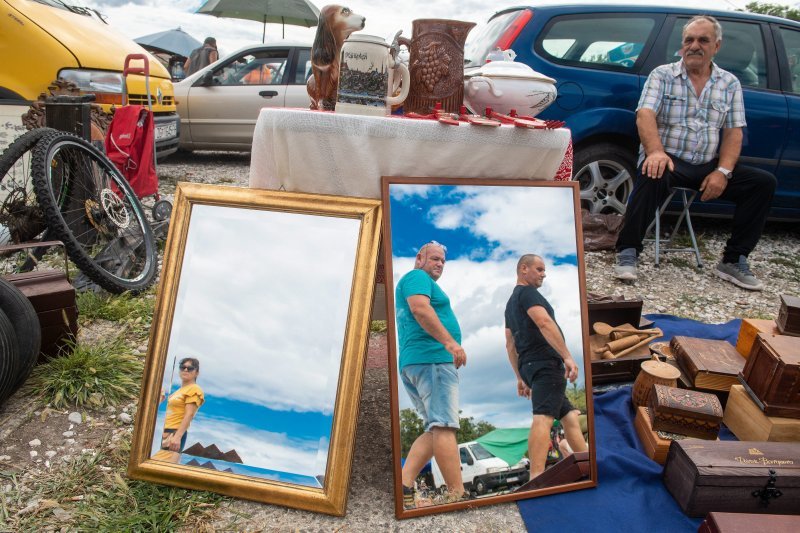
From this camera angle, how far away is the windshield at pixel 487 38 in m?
4.10

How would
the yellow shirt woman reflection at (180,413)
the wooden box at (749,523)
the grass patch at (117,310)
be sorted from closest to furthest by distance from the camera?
the wooden box at (749,523) → the yellow shirt woman reflection at (180,413) → the grass patch at (117,310)

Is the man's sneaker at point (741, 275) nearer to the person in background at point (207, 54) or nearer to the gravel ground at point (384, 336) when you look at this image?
the gravel ground at point (384, 336)

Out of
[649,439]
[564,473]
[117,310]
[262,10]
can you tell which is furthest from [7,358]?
[262,10]

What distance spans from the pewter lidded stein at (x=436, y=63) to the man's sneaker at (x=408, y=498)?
1188 mm

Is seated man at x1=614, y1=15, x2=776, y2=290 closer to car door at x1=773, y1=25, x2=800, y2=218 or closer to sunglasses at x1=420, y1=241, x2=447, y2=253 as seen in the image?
car door at x1=773, y1=25, x2=800, y2=218

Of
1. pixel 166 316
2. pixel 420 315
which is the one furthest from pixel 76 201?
pixel 420 315

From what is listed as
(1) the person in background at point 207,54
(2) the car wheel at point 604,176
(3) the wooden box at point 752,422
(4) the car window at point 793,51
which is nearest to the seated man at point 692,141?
(2) the car wheel at point 604,176

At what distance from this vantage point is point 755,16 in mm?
4273

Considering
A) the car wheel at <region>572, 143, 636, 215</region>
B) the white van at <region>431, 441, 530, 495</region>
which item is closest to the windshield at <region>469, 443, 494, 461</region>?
the white van at <region>431, 441, 530, 495</region>

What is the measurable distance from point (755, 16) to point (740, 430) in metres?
3.73

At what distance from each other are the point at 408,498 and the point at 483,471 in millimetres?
232

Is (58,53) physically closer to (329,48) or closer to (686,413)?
(329,48)

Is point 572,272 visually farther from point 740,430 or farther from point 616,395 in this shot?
point 740,430

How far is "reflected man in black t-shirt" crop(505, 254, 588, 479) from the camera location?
164cm
